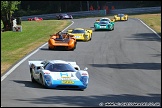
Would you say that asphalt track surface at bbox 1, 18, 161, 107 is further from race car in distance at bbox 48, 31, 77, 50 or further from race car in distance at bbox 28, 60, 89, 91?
race car in distance at bbox 48, 31, 77, 50

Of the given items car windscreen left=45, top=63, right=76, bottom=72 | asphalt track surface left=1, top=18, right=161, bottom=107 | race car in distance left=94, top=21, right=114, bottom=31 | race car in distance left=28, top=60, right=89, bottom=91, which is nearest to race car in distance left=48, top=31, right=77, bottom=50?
asphalt track surface left=1, top=18, right=161, bottom=107

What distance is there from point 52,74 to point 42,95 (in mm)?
2279

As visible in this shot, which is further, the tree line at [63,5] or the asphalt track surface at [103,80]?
the tree line at [63,5]

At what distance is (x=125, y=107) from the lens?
527 inches

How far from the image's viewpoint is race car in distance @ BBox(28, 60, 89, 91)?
1744 cm

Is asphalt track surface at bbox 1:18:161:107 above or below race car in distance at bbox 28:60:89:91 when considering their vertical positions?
below

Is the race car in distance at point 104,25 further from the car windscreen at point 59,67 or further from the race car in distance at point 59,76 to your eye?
the car windscreen at point 59,67

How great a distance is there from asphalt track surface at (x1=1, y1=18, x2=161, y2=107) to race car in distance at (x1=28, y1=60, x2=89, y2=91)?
331mm

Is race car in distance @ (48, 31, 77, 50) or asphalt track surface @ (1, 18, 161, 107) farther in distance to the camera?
race car in distance @ (48, 31, 77, 50)

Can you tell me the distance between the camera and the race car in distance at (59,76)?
17.4 meters

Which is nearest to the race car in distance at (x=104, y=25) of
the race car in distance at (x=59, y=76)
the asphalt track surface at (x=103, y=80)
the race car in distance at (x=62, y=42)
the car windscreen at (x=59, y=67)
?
the asphalt track surface at (x=103, y=80)

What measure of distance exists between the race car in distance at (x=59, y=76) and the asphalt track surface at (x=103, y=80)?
331mm

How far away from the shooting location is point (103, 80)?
1966 centimetres

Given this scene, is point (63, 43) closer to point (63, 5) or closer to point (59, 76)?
point (59, 76)
